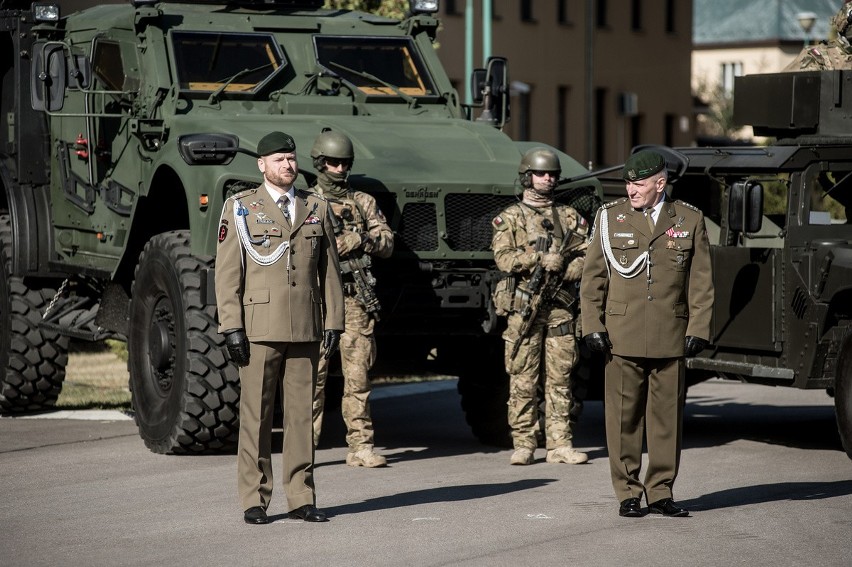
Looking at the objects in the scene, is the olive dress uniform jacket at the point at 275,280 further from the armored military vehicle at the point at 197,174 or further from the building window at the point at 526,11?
the building window at the point at 526,11

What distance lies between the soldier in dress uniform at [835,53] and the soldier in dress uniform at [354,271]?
13.5 ft

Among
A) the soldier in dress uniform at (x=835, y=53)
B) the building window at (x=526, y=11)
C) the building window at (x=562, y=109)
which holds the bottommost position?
the soldier in dress uniform at (x=835, y=53)

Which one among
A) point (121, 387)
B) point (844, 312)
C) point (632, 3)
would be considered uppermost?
point (632, 3)

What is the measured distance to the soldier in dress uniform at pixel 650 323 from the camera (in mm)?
9188

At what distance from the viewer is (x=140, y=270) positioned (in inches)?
471

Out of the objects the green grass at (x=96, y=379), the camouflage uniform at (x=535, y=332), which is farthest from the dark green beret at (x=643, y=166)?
the green grass at (x=96, y=379)

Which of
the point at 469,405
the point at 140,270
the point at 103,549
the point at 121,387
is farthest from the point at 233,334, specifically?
the point at 121,387

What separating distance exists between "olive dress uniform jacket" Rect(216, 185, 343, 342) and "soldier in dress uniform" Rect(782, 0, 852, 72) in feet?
18.7

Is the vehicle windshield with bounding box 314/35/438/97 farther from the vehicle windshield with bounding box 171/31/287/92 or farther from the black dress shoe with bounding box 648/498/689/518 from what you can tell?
the black dress shoe with bounding box 648/498/689/518

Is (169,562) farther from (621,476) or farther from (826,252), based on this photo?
(826,252)

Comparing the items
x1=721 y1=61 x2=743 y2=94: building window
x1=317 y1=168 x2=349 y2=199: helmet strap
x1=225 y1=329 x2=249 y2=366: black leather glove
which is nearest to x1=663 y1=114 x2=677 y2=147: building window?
x1=721 y1=61 x2=743 y2=94: building window

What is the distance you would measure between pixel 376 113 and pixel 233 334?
4120 mm

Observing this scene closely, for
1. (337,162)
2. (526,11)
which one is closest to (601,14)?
(526,11)

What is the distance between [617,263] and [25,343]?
6.10 metres
